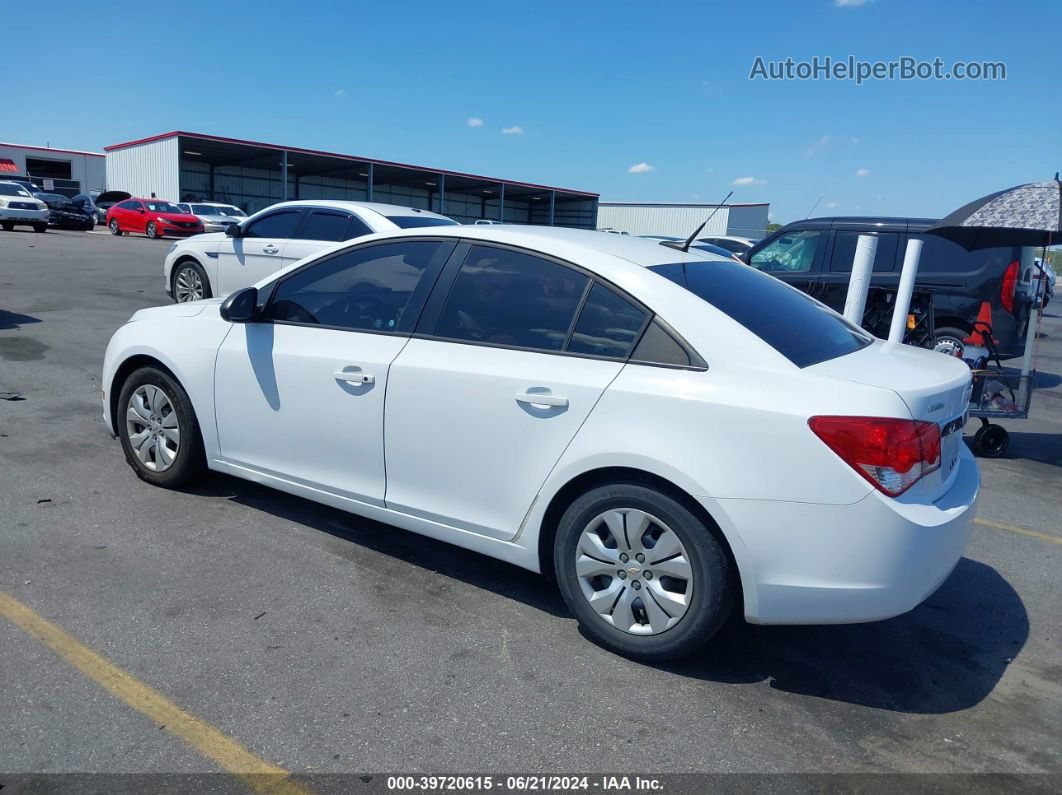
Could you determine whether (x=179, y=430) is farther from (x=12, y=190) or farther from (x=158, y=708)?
(x=12, y=190)

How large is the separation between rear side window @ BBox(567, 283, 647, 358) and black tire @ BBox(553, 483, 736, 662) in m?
0.56

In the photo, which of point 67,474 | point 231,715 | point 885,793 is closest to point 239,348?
point 67,474

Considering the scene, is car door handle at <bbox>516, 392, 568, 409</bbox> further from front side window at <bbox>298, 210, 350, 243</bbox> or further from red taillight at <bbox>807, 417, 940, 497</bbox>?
front side window at <bbox>298, 210, 350, 243</bbox>

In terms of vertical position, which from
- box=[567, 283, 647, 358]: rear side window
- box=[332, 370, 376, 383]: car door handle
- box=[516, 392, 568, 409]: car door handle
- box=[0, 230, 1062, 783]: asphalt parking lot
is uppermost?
box=[567, 283, 647, 358]: rear side window

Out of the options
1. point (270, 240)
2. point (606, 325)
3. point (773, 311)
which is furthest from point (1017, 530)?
point (270, 240)

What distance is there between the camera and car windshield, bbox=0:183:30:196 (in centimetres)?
2805

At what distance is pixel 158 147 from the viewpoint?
40656 millimetres

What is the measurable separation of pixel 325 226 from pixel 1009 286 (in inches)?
310

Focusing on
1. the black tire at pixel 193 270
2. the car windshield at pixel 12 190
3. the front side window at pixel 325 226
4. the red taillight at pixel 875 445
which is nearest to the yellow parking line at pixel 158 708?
the red taillight at pixel 875 445

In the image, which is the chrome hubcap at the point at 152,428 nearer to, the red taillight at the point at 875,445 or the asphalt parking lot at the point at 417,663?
the asphalt parking lot at the point at 417,663

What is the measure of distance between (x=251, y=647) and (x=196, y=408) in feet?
5.72

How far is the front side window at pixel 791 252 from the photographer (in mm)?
10383

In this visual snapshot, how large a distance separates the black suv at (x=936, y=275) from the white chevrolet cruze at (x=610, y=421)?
21.1ft

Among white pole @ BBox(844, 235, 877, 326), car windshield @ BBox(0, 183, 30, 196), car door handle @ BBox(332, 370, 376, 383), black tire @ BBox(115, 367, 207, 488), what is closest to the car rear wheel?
black tire @ BBox(115, 367, 207, 488)
